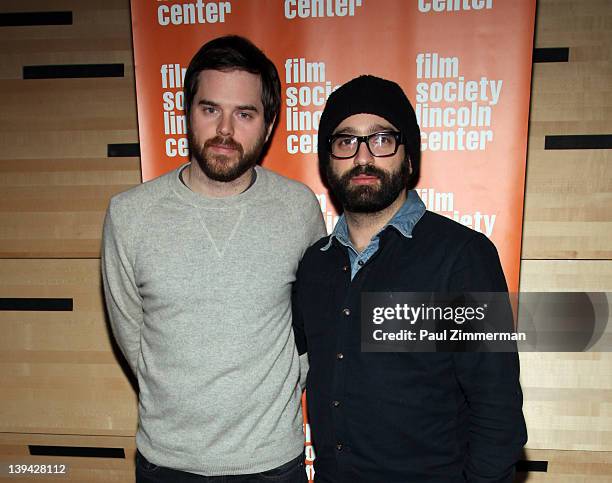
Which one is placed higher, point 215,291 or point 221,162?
point 221,162

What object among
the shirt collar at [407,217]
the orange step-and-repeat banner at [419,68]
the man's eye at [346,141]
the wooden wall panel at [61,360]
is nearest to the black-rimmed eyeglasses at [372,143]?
the man's eye at [346,141]

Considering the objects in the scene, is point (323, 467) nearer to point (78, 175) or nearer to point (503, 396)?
point (503, 396)

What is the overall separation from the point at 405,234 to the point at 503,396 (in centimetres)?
46

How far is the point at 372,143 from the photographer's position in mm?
1270

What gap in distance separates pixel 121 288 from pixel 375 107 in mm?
958

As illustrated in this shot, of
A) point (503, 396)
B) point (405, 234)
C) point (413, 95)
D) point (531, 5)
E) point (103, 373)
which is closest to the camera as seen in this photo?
point (503, 396)

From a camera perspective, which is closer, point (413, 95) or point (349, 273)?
point (349, 273)

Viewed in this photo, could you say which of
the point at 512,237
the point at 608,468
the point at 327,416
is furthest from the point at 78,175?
the point at 608,468

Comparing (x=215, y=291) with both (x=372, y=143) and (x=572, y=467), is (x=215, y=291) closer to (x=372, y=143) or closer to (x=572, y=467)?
(x=372, y=143)

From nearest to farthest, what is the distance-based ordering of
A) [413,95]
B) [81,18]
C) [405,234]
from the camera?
[405,234] < [413,95] < [81,18]

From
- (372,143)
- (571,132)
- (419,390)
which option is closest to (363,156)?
(372,143)

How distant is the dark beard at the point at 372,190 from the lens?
4.05 ft

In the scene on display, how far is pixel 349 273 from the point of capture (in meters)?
1.26

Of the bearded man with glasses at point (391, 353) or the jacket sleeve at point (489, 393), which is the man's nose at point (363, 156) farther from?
the jacket sleeve at point (489, 393)
